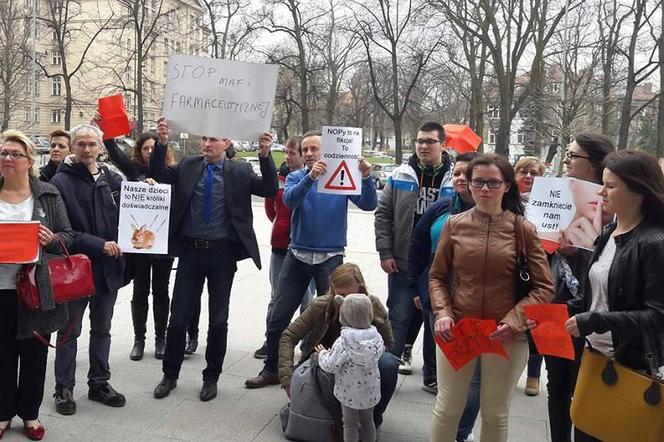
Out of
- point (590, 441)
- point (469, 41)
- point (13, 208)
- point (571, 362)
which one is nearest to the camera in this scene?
point (590, 441)

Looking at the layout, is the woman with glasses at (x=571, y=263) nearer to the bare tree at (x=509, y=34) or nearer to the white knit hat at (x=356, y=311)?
the white knit hat at (x=356, y=311)

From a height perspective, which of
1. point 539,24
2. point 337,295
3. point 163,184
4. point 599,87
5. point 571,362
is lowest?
point 571,362

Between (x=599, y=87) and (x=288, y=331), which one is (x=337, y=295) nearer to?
(x=288, y=331)

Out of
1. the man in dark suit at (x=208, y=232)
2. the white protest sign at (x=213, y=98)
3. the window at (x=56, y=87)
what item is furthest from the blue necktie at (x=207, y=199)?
the window at (x=56, y=87)

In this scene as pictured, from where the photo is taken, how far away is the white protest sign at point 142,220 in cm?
423

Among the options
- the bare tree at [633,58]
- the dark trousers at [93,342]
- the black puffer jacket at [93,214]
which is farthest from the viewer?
the bare tree at [633,58]

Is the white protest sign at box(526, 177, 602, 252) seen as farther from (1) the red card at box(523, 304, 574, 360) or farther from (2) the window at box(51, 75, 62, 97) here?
(2) the window at box(51, 75, 62, 97)

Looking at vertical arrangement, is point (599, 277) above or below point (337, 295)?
above

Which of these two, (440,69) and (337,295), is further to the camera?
(440,69)

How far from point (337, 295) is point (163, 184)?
1.49 meters

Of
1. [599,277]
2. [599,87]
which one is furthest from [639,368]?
[599,87]

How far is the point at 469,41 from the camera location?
30.1m

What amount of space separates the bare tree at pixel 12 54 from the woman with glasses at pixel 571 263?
26.6m

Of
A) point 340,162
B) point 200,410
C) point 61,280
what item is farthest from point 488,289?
point 61,280
